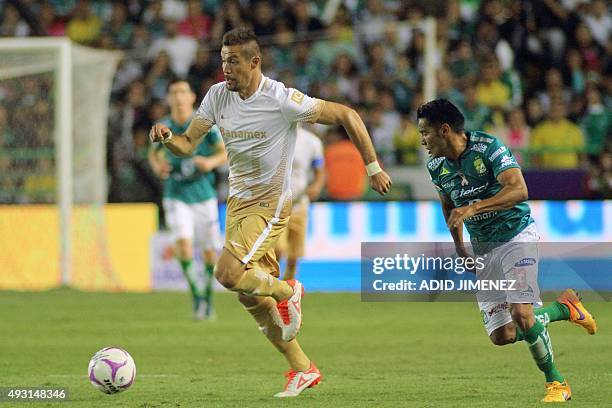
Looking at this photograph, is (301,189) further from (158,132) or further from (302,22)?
(158,132)

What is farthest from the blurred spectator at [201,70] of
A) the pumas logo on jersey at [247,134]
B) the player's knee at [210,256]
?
the pumas logo on jersey at [247,134]

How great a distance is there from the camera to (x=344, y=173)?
59.5ft

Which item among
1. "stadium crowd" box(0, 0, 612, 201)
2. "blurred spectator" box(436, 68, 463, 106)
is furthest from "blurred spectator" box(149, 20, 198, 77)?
"blurred spectator" box(436, 68, 463, 106)

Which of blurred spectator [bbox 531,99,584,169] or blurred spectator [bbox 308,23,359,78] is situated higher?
blurred spectator [bbox 308,23,359,78]

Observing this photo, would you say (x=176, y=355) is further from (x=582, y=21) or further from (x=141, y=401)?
(x=582, y=21)

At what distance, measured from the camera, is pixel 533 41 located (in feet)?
61.6

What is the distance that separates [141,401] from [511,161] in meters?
2.79

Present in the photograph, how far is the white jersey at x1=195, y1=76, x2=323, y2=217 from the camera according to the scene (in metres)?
8.14

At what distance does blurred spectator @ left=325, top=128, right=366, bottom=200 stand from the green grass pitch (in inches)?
96.6

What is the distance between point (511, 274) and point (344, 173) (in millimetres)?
10442

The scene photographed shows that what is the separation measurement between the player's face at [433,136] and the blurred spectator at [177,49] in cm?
1291

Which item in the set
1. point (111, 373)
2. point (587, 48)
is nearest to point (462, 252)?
point (111, 373)

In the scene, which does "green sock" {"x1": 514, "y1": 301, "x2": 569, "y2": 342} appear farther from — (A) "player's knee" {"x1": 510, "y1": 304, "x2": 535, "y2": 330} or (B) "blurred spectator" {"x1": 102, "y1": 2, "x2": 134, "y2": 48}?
(B) "blurred spectator" {"x1": 102, "y1": 2, "x2": 134, "y2": 48}

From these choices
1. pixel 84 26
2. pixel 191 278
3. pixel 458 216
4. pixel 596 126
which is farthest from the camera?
pixel 84 26
